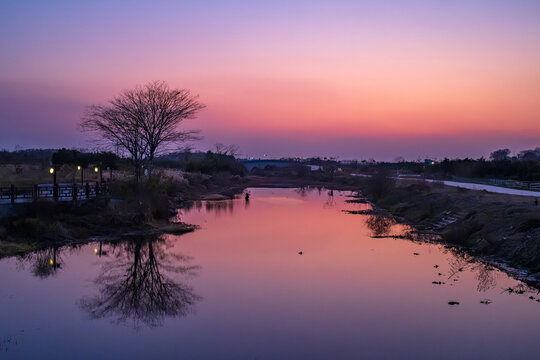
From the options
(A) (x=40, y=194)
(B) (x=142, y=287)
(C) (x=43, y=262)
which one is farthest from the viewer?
(A) (x=40, y=194)

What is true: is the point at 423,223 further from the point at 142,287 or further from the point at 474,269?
the point at 142,287

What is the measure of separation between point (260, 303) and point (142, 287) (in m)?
5.28

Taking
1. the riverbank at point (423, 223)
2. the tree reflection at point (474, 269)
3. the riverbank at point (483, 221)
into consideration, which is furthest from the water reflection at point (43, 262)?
the riverbank at point (483, 221)

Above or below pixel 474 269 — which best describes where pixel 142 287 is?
below

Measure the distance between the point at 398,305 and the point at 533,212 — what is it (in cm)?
1316

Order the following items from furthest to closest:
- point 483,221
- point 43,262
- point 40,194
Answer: point 40,194
point 483,221
point 43,262

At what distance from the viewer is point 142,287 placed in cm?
1777

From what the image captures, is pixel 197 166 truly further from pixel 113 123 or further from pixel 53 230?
pixel 53 230

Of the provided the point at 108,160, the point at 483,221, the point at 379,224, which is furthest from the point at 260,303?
the point at 108,160

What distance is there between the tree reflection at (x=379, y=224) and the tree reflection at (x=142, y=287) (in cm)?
1447

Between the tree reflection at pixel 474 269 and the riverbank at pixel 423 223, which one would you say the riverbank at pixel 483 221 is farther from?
the tree reflection at pixel 474 269

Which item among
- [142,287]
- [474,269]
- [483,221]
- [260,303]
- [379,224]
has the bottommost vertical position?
[142,287]

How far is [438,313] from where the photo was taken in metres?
14.6

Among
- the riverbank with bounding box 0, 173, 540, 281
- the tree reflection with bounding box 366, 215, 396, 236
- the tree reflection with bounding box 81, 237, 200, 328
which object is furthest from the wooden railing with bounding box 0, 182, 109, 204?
the tree reflection with bounding box 366, 215, 396, 236
